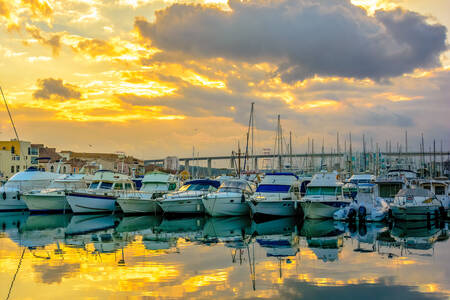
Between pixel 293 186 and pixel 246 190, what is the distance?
361cm

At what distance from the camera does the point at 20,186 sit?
41.3 meters

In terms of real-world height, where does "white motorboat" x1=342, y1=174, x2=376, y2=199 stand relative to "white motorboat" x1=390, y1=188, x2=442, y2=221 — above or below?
above

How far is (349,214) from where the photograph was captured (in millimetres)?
30375

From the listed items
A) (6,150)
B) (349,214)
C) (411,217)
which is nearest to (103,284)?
(349,214)

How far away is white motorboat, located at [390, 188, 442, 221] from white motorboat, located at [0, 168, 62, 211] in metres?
28.7

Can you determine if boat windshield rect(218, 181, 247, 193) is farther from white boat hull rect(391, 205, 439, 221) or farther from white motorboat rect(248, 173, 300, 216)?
white boat hull rect(391, 205, 439, 221)

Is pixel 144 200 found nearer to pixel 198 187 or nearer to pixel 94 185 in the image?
pixel 198 187

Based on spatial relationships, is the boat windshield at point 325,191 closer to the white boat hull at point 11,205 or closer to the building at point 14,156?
the white boat hull at point 11,205

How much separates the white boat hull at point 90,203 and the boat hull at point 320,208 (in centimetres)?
1471

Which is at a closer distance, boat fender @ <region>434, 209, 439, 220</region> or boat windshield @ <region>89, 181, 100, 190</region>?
boat fender @ <region>434, 209, 439, 220</region>

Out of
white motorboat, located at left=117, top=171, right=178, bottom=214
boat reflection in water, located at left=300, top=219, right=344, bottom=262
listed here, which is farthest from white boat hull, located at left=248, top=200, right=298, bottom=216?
white motorboat, located at left=117, top=171, right=178, bottom=214

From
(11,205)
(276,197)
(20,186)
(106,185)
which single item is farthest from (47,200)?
(276,197)

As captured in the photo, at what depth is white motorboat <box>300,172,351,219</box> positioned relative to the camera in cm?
3047

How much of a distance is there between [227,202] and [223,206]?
1.27 ft
